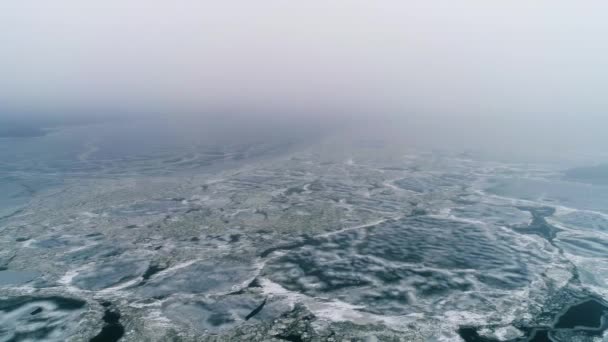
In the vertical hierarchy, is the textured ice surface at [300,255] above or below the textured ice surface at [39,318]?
above

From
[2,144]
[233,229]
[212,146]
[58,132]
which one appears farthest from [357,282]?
[58,132]

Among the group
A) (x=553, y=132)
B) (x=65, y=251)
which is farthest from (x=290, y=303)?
(x=553, y=132)

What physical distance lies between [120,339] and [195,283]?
359 centimetres

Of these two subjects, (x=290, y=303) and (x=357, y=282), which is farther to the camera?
(x=357, y=282)

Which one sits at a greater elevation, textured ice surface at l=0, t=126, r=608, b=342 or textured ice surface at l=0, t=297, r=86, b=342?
textured ice surface at l=0, t=126, r=608, b=342

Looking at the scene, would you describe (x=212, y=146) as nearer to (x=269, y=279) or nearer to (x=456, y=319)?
(x=269, y=279)

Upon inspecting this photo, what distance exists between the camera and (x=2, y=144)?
1917 inches

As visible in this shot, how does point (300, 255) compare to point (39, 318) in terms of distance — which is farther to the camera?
point (300, 255)

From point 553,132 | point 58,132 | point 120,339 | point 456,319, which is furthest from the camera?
point 553,132

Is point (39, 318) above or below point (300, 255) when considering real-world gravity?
below

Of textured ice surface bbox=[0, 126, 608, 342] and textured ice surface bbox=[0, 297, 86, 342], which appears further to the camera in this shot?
textured ice surface bbox=[0, 126, 608, 342]

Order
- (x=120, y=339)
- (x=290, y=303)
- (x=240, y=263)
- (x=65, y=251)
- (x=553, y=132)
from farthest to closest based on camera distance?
(x=553, y=132), (x=65, y=251), (x=240, y=263), (x=290, y=303), (x=120, y=339)

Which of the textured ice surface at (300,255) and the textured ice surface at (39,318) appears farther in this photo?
the textured ice surface at (300,255)

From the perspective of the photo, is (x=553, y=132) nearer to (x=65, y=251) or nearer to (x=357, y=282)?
(x=357, y=282)
